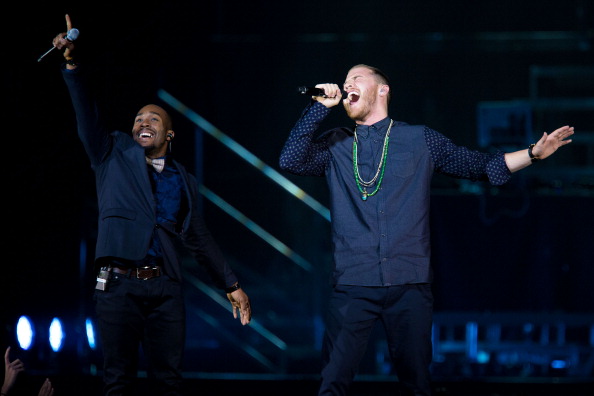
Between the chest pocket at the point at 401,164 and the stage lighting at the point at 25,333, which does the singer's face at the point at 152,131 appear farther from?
the stage lighting at the point at 25,333

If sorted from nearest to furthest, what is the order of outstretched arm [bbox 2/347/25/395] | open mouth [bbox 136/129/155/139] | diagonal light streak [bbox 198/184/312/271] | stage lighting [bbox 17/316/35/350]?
outstretched arm [bbox 2/347/25/395]
open mouth [bbox 136/129/155/139]
stage lighting [bbox 17/316/35/350]
diagonal light streak [bbox 198/184/312/271]

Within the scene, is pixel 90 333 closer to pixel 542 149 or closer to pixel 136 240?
pixel 136 240

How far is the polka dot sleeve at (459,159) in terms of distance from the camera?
238 cm

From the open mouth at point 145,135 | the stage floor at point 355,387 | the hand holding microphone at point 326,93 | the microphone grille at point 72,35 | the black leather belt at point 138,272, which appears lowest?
the stage floor at point 355,387

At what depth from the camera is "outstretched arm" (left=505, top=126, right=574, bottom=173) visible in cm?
232

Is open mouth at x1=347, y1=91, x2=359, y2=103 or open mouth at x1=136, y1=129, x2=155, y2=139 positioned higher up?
open mouth at x1=347, y1=91, x2=359, y2=103

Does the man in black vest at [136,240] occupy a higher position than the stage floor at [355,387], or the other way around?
the man in black vest at [136,240]

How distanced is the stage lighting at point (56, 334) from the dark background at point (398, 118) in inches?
10.7

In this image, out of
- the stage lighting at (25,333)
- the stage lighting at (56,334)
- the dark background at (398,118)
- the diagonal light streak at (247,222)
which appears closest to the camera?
the stage lighting at (25,333)

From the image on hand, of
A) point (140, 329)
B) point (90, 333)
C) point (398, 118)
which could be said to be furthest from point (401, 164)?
point (90, 333)

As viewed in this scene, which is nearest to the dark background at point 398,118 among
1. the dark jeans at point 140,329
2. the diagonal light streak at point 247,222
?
the diagonal light streak at point 247,222

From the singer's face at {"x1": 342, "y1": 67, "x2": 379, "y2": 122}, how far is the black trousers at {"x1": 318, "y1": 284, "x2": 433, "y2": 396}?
1.98ft

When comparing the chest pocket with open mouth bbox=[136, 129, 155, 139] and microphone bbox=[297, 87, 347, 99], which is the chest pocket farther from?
open mouth bbox=[136, 129, 155, 139]

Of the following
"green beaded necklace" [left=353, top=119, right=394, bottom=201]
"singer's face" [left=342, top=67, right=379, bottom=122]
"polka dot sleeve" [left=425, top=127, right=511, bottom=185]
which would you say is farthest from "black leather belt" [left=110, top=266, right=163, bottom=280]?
"polka dot sleeve" [left=425, top=127, right=511, bottom=185]
